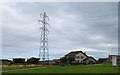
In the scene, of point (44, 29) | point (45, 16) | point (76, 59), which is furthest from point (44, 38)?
point (76, 59)

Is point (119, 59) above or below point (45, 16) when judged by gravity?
below

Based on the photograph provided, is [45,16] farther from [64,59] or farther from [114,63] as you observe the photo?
[114,63]

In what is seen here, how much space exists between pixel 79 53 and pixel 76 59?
3162 millimetres

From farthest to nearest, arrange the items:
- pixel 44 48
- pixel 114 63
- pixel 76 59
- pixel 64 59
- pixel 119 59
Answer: pixel 119 59
pixel 76 59
pixel 64 59
pixel 44 48
pixel 114 63

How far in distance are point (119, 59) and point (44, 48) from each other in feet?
143

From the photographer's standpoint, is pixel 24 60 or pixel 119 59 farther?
pixel 119 59

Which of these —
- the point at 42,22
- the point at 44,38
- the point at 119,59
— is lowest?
the point at 119,59

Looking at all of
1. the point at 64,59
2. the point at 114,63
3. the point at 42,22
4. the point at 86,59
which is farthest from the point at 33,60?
the point at 114,63

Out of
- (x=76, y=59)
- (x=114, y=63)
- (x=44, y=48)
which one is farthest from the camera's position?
(x=76, y=59)

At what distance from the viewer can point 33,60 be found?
71.8 metres

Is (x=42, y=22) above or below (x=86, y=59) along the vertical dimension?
above

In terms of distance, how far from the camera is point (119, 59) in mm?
86562

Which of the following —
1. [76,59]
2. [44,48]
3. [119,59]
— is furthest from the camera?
[119,59]

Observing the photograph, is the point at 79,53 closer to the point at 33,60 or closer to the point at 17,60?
the point at 33,60
